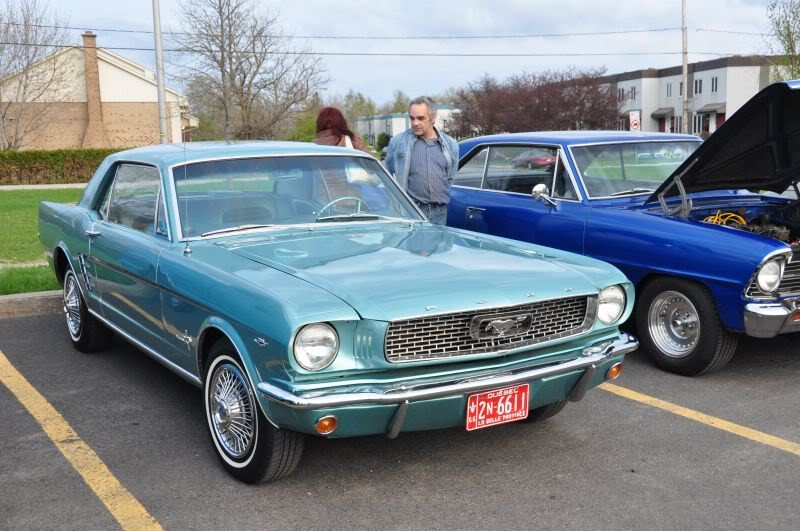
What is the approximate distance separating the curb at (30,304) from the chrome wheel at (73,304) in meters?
1.32

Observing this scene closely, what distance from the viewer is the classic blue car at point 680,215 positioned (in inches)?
195

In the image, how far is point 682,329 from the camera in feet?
17.6

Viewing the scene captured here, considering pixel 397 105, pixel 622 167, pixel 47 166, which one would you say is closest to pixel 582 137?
pixel 622 167

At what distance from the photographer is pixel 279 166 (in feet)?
15.6

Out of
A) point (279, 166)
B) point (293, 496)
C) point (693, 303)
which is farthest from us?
point (693, 303)

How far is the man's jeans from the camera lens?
6418 mm

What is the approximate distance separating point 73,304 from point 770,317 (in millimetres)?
4602

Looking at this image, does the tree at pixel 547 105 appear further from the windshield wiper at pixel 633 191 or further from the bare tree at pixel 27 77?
the windshield wiper at pixel 633 191

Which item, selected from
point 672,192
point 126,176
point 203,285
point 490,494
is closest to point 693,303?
point 672,192

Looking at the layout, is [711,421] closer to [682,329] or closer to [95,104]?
[682,329]

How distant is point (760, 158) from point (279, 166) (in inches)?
126

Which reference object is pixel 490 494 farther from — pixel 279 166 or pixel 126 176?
pixel 126 176

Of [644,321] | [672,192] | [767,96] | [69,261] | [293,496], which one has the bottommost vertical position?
[293,496]

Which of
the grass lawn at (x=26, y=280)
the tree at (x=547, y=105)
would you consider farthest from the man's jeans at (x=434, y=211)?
the tree at (x=547, y=105)
